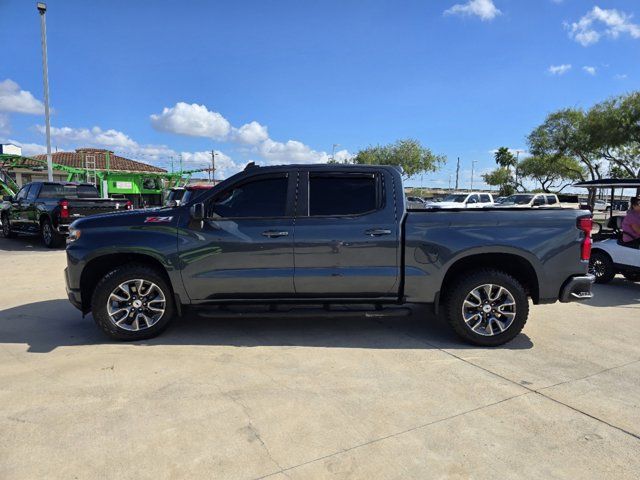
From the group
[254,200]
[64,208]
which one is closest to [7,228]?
[64,208]

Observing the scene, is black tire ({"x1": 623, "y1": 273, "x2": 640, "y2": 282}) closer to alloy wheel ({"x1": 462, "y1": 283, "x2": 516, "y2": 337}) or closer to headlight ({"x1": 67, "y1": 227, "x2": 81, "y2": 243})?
alloy wheel ({"x1": 462, "y1": 283, "x2": 516, "y2": 337})

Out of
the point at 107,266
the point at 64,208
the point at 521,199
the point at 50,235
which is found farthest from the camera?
the point at 521,199

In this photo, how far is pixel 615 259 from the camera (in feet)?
24.6

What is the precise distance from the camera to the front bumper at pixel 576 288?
14.8ft

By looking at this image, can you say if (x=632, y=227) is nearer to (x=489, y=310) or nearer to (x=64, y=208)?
(x=489, y=310)

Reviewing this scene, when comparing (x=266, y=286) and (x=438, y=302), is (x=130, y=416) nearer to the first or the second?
(x=266, y=286)

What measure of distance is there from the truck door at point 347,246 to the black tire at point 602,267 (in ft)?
16.7

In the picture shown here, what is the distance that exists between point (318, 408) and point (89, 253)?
2.87m

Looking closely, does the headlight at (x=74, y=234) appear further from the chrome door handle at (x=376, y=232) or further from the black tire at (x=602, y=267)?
the black tire at (x=602, y=267)

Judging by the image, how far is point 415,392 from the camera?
3553 millimetres

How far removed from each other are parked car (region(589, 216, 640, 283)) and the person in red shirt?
9cm

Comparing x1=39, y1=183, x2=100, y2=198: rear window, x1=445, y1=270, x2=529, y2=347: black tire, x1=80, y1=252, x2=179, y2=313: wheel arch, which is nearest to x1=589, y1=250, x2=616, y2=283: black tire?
x1=445, y1=270, x2=529, y2=347: black tire

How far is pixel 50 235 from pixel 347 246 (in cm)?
1035

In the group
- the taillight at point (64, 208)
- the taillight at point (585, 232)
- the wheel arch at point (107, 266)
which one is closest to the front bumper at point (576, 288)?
the taillight at point (585, 232)
